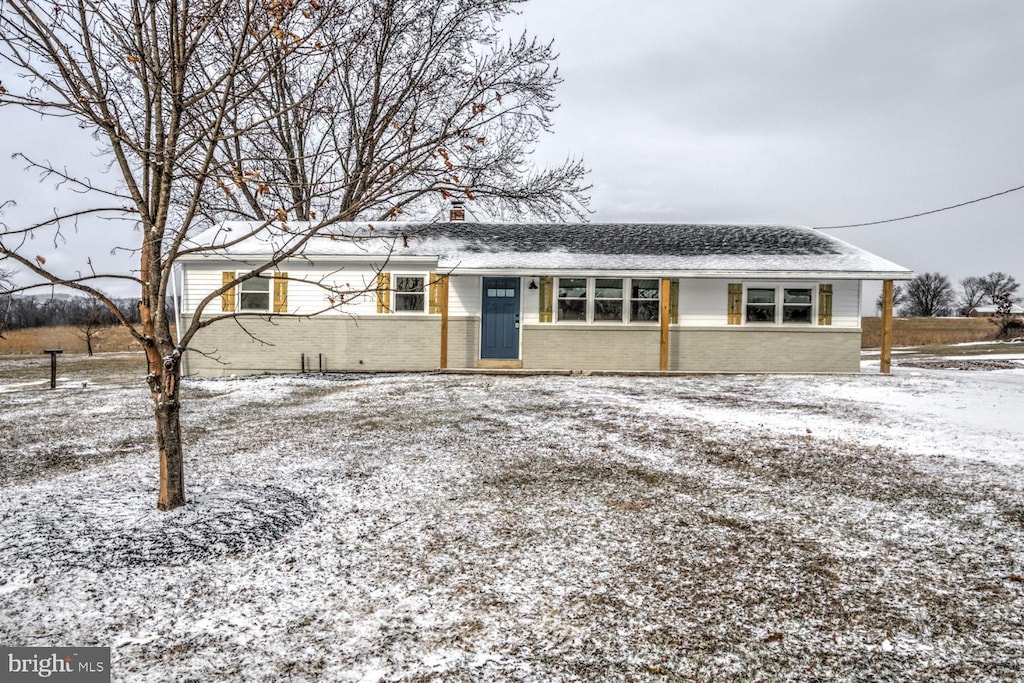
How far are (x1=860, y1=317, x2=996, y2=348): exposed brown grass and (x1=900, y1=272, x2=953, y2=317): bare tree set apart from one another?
1373 inches

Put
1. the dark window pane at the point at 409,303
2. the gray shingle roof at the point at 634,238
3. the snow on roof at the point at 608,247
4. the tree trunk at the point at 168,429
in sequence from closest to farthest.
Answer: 1. the tree trunk at the point at 168,429
2. the snow on roof at the point at 608,247
3. the dark window pane at the point at 409,303
4. the gray shingle roof at the point at 634,238

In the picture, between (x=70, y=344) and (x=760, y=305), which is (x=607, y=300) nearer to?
(x=760, y=305)

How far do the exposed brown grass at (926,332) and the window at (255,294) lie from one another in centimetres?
2133

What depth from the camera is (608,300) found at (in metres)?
14.9

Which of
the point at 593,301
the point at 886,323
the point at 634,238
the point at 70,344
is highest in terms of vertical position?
the point at 634,238

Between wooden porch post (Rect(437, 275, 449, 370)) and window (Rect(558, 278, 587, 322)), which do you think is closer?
wooden porch post (Rect(437, 275, 449, 370))

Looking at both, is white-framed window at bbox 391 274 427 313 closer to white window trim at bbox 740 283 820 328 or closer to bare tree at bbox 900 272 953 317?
white window trim at bbox 740 283 820 328

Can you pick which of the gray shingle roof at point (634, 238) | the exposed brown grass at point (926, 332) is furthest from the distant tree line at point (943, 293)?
the gray shingle roof at point (634, 238)

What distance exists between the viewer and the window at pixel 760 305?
14891 mm

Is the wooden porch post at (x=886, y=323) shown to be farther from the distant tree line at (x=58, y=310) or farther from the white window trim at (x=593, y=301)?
the distant tree line at (x=58, y=310)

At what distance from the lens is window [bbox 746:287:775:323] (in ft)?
48.9

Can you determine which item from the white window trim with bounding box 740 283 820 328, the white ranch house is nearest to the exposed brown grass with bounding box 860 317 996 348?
the white window trim with bounding box 740 283 820 328

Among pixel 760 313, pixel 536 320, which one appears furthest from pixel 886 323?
pixel 536 320

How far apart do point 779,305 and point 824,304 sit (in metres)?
1.10
